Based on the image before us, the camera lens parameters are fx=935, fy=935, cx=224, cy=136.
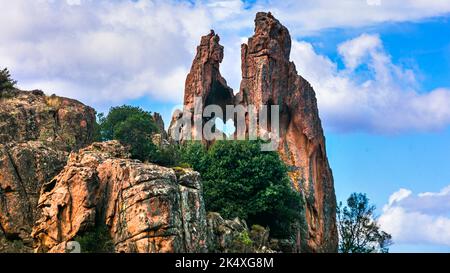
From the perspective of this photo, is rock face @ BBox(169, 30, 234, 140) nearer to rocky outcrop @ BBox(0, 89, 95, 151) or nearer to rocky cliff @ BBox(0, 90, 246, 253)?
rocky outcrop @ BBox(0, 89, 95, 151)

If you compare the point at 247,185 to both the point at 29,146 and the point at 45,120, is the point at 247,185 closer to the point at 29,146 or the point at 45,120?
the point at 45,120

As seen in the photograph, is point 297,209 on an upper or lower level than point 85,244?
upper

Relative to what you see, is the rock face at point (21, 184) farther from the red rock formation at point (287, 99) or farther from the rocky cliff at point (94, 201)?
the red rock formation at point (287, 99)

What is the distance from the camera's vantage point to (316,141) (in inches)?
4348

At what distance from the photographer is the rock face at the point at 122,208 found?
55.5 meters

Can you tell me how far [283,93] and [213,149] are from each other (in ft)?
87.0

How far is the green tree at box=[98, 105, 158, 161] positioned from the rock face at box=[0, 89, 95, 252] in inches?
162

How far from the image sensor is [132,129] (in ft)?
252

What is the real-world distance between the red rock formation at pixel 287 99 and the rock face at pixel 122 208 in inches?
1950

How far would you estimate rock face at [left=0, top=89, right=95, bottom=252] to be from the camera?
58.8m
